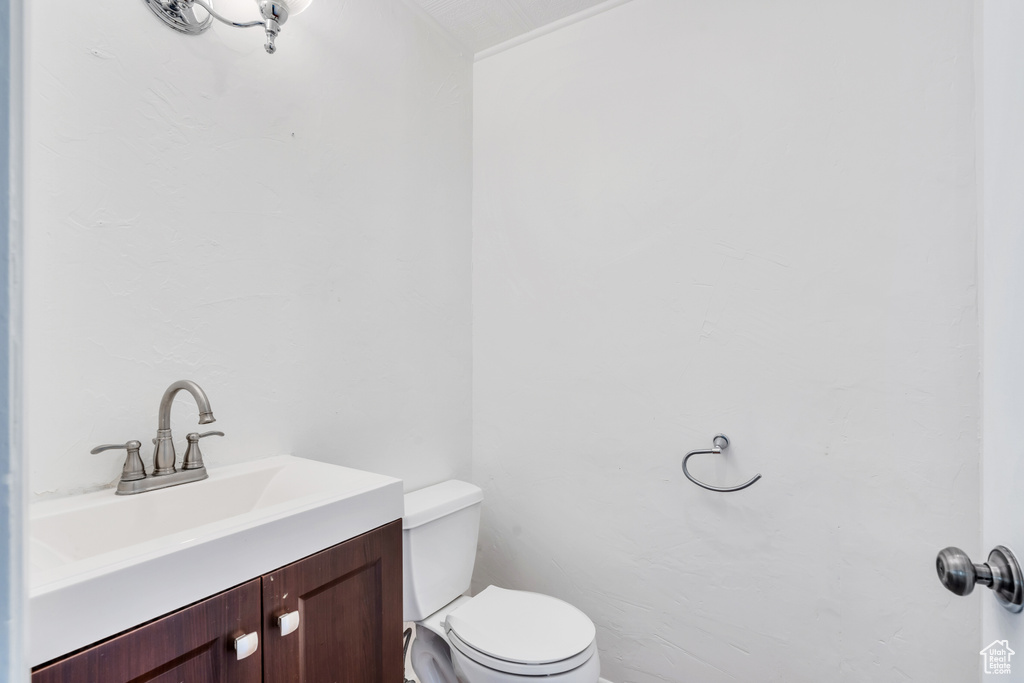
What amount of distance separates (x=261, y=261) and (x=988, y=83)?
4.41 feet

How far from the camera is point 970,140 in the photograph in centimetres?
118

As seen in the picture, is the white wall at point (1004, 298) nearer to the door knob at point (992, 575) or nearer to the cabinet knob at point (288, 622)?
the door knob at point (992, 575)

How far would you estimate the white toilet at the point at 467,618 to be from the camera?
1.23 meters

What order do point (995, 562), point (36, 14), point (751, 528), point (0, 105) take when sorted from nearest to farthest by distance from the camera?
point (0, 105)
point (995, 562)
point (36, 14)
point (751, 528)

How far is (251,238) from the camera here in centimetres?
123

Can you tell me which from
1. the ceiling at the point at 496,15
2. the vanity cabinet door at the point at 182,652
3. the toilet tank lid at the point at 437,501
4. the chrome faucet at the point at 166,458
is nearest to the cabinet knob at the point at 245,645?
the vanity cabinet door at the point at 182,652

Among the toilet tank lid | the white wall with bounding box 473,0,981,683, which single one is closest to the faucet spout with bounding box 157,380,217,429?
the toilet tank lid

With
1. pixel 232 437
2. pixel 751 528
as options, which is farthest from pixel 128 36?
pixel 751 528

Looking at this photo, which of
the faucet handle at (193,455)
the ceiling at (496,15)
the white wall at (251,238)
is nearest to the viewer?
the white wall at (251,238)

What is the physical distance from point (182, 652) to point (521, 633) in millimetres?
845

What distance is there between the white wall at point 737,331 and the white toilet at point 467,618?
0.32 m

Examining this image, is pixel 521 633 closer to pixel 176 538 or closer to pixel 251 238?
pixel 176 538

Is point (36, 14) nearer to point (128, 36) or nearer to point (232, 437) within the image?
point (128, 36)

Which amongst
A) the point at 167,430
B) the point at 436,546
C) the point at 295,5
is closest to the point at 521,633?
the point at 436,546
